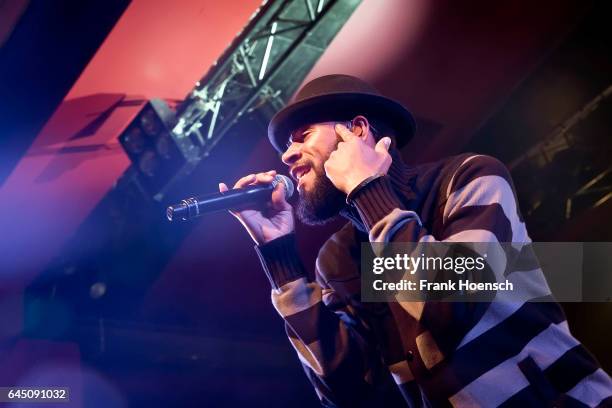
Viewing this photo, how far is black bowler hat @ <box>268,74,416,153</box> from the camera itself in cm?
168

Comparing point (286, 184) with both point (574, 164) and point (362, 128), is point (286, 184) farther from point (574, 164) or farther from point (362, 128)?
point (574, 164)

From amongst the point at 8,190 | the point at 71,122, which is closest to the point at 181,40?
the point at 71,122

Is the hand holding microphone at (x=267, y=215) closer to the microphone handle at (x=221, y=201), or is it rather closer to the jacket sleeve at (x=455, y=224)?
the microphone handle at (x=221, y=201)

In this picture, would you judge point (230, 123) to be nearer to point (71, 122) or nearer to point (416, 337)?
point (71, 122)

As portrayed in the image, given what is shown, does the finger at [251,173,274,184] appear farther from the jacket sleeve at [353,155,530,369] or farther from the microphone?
the jacket sleeve at [353,155,530,369]

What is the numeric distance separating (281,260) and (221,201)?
0.24 metres

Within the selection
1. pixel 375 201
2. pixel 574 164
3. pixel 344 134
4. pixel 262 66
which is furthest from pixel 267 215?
pixel 574 164

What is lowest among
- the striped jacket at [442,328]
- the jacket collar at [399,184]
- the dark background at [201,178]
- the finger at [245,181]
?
the striped jacket at [442,328]

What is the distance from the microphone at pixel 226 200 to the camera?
152 centimetres

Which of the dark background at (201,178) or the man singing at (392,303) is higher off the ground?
the dark background at (201,178)

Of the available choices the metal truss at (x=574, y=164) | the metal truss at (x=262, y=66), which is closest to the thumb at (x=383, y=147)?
the metal truss at (x=262, y=66)

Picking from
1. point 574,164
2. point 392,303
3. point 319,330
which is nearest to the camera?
point 392,303

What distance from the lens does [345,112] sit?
5.62ft

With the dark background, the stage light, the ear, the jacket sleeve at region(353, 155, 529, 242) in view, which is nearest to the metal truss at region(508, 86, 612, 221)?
the dark background
